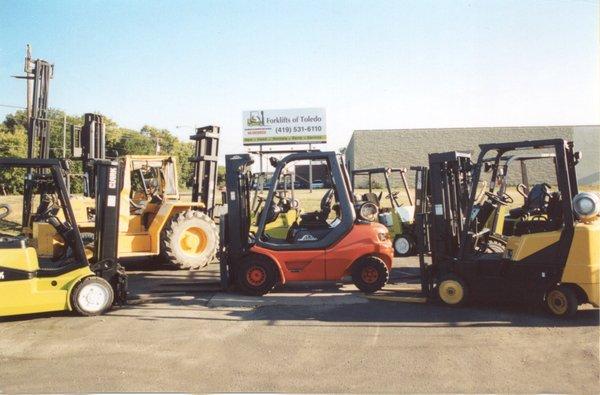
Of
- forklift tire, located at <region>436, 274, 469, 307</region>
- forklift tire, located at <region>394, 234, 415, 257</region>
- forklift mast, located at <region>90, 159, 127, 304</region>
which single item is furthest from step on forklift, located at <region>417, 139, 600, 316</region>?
forklift mast, located at <region>90, 159, 127, 304</region>

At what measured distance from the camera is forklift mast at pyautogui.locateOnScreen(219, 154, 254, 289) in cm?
783

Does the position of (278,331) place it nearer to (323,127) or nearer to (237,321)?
(237,321)

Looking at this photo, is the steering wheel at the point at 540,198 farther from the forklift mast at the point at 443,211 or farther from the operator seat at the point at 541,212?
the forklift mast at the point at 443,211

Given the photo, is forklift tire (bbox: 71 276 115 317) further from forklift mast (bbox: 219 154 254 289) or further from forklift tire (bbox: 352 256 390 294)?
forklift tire (bbox: 352 256 390 294)

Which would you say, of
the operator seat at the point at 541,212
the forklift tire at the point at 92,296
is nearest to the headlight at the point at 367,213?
the operator seat at the point at 541,212

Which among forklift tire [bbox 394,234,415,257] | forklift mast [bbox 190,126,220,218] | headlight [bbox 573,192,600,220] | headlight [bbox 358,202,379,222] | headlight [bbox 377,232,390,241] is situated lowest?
forklift tire [bbox 394,234,415,257]

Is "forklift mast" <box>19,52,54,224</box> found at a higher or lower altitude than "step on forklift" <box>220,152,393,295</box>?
higher

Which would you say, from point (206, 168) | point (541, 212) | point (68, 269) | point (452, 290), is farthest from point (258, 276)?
point (206, 168)

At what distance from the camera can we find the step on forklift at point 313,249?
7574mm

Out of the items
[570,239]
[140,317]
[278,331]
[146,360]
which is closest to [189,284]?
[140,317]

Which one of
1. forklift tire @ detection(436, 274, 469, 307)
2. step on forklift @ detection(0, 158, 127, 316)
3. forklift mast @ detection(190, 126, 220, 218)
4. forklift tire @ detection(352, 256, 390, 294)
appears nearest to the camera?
step on forklift @ detection(0, 158, 127, 316)

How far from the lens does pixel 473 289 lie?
6699mm

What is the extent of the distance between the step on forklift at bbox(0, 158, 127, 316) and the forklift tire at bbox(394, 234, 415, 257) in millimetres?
6878

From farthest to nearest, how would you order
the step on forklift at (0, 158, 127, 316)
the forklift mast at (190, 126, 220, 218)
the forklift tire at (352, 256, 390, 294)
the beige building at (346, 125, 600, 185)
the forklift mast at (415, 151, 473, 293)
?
1. the beige building at (346, 125, 600, 185)
2. the forklift mast at (190, 126, 220, 218)
3. the forklift tire at (352, 256, 390, 294)
4. the forklift mast at (415, 151, 473, 293)
5. the step on forklift at (0, 158, 127, 316)
